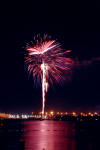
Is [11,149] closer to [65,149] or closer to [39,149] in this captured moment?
[39,149]

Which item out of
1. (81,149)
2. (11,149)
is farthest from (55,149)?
(11,149)

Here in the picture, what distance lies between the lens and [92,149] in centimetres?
2105

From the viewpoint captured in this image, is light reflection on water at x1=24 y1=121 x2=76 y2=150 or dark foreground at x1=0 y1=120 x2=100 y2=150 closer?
dark foreground at x1=0 y1=120 x2=100 y2=150

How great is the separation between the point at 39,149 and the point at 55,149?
1295 millimetres

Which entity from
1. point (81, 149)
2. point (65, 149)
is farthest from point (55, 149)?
point (81, 149)

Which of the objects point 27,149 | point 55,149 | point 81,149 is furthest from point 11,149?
point 81,149

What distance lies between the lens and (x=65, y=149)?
2052 centimetres

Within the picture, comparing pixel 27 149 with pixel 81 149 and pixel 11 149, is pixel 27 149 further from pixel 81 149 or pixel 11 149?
pixel 81 149

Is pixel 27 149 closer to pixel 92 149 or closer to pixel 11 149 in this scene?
pixel 11 149

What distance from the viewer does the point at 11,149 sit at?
68.8ft

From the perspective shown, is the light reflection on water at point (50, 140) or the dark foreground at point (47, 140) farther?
the light reflection on water at point (50, 140)

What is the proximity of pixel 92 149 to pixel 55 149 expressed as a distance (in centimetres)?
301

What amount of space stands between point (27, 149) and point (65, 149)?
9.83 ft

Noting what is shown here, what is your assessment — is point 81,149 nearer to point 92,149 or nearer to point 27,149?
point 92,149
